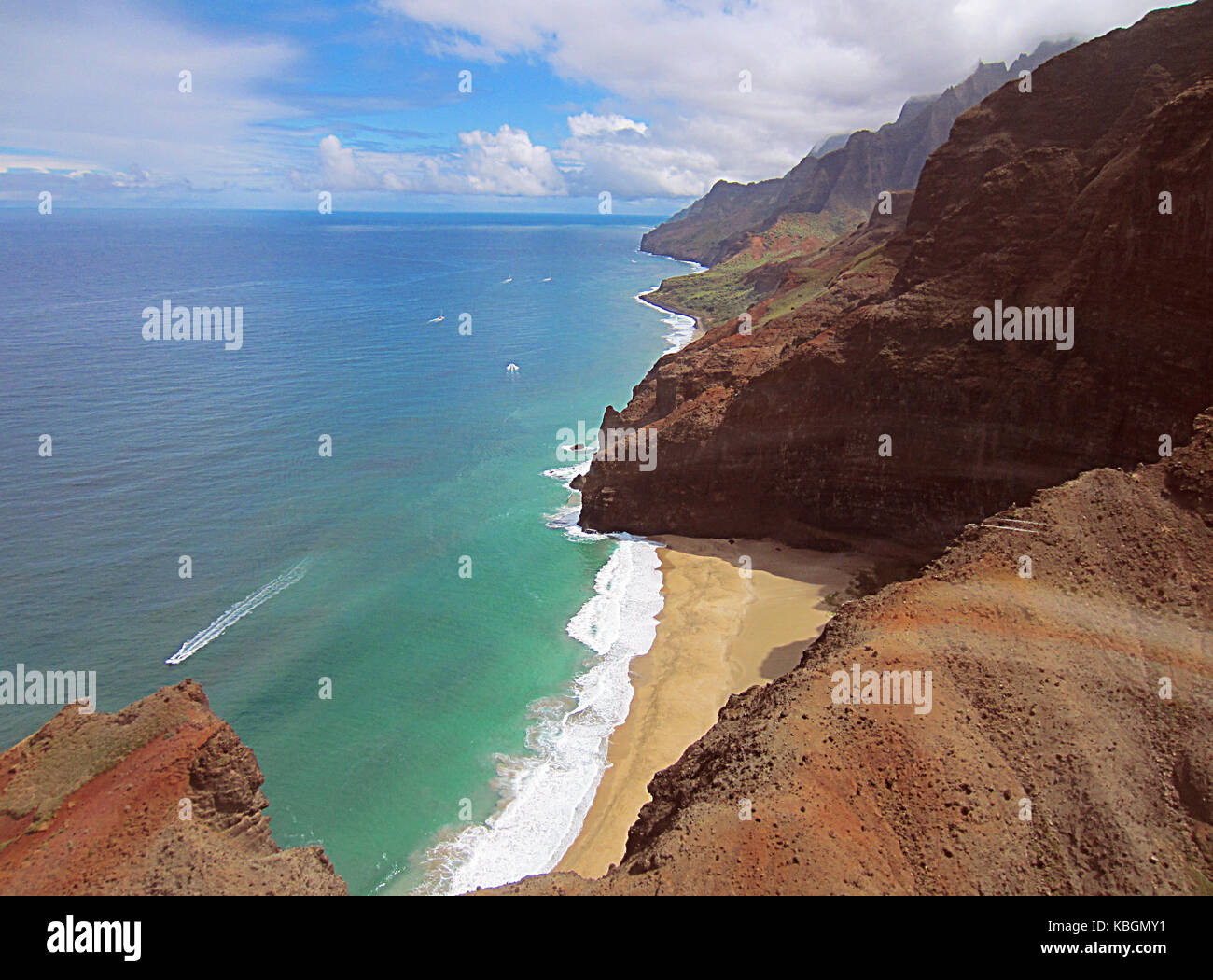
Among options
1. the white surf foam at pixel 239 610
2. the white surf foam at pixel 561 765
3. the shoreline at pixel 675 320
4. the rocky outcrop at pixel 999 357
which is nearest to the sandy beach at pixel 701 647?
the white surf foam at pixel 561 765

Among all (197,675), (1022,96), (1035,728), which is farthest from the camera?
(1022,96)

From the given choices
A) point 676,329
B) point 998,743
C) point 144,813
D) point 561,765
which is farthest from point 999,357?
point 676,329

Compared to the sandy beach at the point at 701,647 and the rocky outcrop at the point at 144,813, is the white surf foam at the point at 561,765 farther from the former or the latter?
the rocky outcrop at the point at 144,813

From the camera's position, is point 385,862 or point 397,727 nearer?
point 385,862

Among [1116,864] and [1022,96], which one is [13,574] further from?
[1022,96]

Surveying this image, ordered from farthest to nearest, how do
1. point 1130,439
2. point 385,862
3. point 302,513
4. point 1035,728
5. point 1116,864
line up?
1. point 302,513
2. point 1130,439
3. point 385,862
4. point 1035,728
5. point 1116,864

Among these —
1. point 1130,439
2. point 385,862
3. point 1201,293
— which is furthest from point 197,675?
point 1201,293

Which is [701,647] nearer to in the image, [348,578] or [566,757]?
[566,757]
